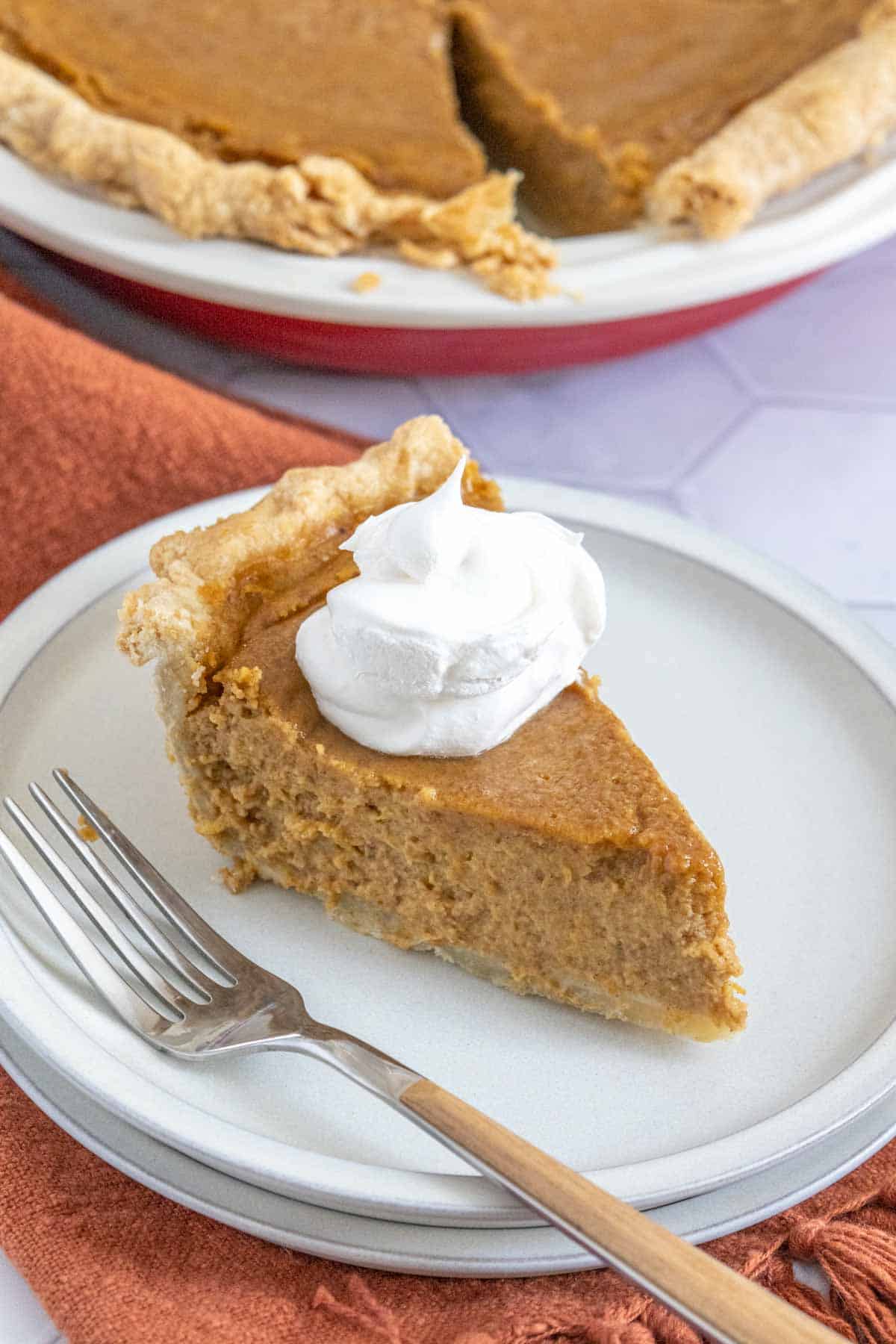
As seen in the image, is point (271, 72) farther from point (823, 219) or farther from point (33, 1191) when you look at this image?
point (33, 1191)

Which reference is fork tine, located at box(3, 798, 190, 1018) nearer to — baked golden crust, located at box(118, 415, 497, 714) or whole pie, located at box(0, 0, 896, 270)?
baked golden crust, located at box(118, 415, 497, 714)

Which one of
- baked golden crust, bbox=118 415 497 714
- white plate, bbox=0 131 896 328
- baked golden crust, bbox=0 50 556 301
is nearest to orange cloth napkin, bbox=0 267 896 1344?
baked golden crust, bbox=118 415 497 714

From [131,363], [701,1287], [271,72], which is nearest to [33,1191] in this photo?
[701,1287]

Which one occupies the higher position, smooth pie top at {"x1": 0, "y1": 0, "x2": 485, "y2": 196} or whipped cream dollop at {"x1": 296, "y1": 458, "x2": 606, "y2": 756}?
smooth pie top at {"x1": 0, "y1": 0, "x2": 485, "y2": 196}

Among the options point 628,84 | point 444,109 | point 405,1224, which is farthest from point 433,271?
point 405,1224

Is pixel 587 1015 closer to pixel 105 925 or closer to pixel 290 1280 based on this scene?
pixel 290 1280

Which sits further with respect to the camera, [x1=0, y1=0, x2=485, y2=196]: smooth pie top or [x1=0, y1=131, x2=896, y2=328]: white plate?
[x1=0, y1=0, x2=485, y2=196]: smooth pie top
